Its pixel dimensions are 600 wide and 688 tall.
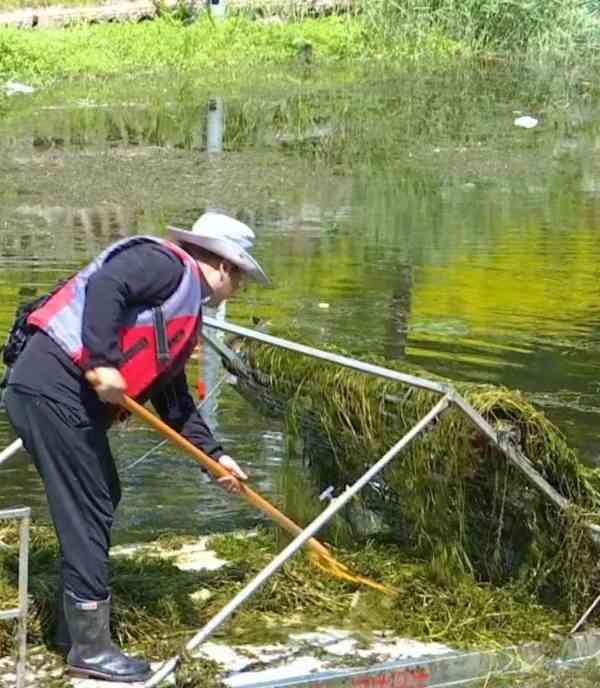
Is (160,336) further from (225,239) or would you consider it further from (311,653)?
(311,653)

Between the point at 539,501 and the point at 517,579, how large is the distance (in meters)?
0.36

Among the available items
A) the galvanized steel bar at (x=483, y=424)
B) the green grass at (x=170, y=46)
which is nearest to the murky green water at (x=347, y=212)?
the green grass at (x=170, y=46)

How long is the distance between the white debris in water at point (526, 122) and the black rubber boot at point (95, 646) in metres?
16.2

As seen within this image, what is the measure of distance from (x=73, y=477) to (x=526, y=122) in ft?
53.8

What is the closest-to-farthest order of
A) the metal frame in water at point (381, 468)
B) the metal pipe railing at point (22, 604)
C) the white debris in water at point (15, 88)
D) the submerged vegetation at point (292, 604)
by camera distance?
the metal pipe railing at point (22, 604)
the metal frame in water at point (381, 468)
the submerged vegetation at point (292, 604)
the white debris in water at point (15, 88)

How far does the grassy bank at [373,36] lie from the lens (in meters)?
24.8

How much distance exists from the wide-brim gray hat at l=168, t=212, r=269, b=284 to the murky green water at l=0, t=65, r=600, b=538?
2.20m

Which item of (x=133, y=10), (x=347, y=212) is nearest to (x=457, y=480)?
(x=347, y=212)

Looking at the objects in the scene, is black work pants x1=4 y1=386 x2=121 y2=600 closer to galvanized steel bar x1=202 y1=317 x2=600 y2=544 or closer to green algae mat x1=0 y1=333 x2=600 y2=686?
green algae mat x1=0 y1=333 x2=600 y2=686

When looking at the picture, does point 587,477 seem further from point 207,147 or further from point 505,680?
point 207,147

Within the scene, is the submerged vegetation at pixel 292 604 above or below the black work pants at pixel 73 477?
below

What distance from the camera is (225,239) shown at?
15.2 feet

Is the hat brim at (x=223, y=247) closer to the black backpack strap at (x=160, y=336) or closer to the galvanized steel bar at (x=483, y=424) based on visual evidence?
the black backpack strap at (x=160, y=336)

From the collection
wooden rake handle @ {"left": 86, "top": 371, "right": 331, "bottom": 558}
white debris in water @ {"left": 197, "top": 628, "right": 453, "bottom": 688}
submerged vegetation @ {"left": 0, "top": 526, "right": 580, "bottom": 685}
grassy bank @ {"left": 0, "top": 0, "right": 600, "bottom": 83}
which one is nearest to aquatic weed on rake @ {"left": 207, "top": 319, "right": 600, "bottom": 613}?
submerged vegetation @ {"left": 0, "top": 526, "right": 580, "bottom": 685}
